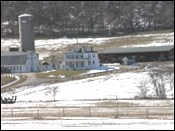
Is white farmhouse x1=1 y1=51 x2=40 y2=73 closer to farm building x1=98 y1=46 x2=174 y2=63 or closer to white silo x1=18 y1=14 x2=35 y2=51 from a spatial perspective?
white silo x1=18 y1=14 x2=35 y2=51

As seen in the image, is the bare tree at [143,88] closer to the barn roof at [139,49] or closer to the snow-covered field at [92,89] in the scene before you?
the snow-covered field at [92,89]

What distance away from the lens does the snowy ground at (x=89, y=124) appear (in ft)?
87.0

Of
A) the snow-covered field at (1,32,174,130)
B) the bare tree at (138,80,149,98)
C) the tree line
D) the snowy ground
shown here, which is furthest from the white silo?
the snowy ground

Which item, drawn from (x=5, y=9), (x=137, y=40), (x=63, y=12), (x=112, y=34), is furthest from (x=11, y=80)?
(x=5, y=9)

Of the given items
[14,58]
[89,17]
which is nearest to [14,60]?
[14,58]

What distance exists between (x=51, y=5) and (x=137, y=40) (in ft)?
168

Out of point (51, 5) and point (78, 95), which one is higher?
point (51, 5)

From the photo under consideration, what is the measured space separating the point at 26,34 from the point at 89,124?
71.4m

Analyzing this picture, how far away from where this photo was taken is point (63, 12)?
141 metres

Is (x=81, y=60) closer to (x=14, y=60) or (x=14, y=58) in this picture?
(x=14, y=60)

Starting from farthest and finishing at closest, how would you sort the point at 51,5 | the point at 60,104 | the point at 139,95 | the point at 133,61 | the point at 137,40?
1. the point at 51,5
2. the point at 137,40
3. the point at 133,61
4. the point at 139,95
5. the point at 60,104

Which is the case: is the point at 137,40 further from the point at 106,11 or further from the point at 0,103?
the point at 0,103

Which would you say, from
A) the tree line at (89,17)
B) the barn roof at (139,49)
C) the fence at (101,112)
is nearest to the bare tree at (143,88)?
the fence at (101,112)

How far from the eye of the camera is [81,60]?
81500 millimetres
